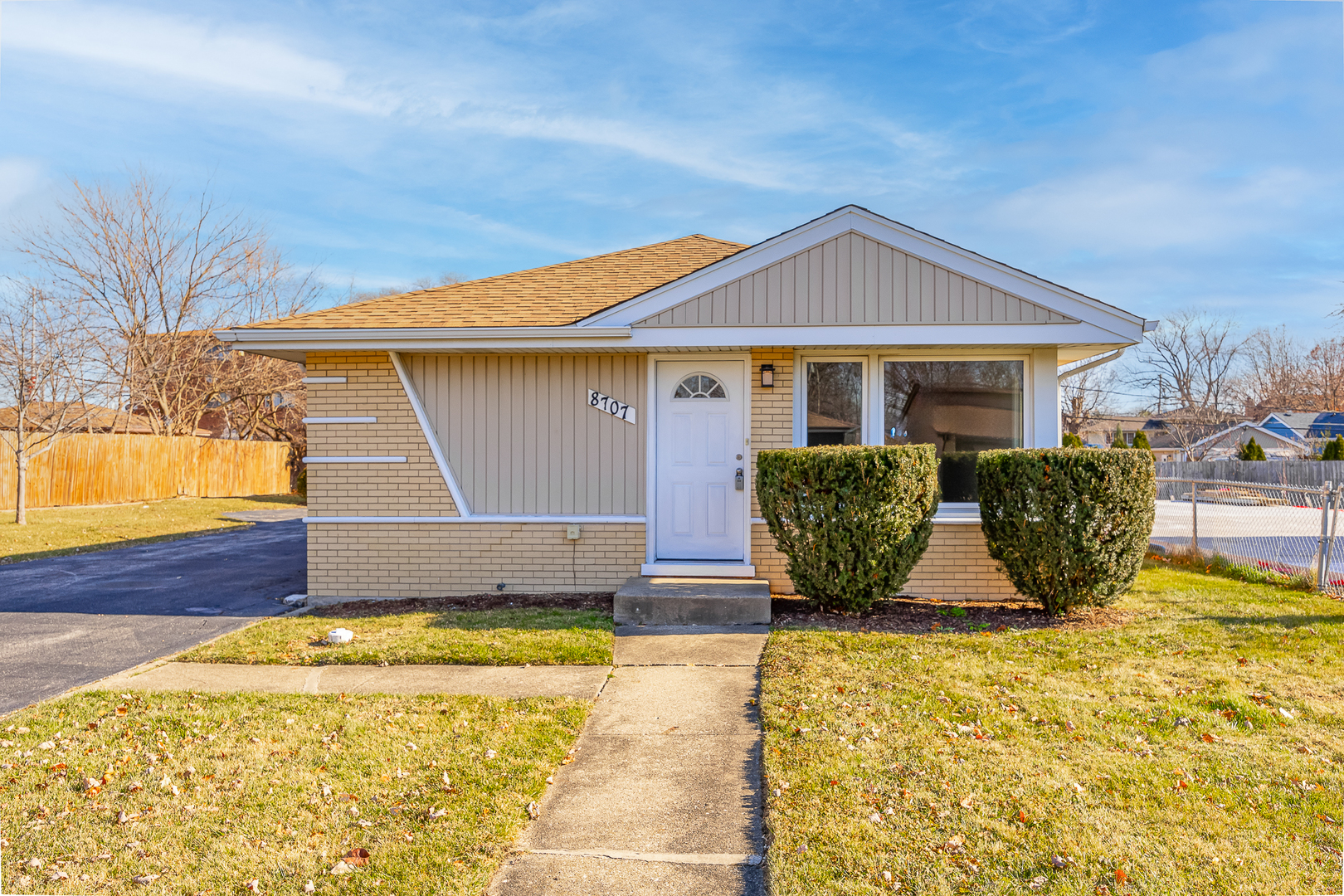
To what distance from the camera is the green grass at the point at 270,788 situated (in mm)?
2906

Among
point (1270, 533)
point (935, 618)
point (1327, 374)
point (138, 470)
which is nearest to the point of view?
point (935, 618)

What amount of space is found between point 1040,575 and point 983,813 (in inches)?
160

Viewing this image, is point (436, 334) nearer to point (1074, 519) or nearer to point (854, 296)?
point (854, 296)

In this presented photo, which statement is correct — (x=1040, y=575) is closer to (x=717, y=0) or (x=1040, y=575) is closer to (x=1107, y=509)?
(x=1107, y=509)

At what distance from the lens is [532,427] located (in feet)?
27.0

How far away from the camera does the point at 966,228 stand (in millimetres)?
16125

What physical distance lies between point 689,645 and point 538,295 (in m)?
4.89

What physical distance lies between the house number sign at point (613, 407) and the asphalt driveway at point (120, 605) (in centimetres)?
389

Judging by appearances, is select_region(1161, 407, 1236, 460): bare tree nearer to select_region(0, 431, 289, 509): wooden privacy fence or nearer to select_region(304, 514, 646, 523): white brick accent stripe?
select_region(304, 514, 646, 523): white brick accent stripe


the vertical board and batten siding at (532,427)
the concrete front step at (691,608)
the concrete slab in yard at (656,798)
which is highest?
the vertical board and batten siding at (532,427)

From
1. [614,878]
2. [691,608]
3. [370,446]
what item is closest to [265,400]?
[370,446]

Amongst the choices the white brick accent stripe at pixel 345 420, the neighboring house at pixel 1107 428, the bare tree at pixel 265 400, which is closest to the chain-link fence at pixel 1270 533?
the white brick accent stripe at pixel 345 420

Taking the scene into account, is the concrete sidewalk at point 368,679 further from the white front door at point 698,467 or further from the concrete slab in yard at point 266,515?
the concrete slab in yard at point 266,515

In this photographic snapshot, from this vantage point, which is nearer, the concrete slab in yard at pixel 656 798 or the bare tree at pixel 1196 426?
the concrete slab in yard at pixel 656 798
